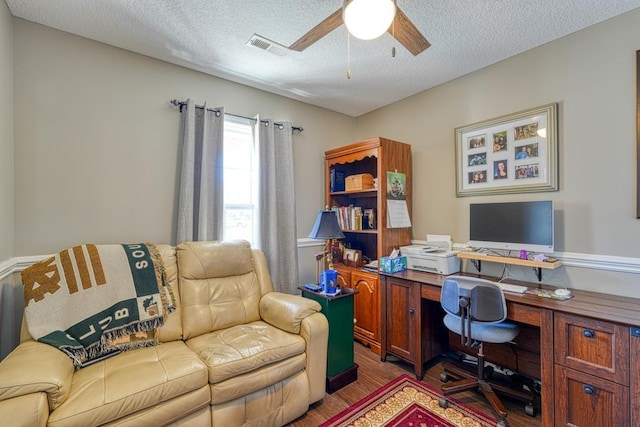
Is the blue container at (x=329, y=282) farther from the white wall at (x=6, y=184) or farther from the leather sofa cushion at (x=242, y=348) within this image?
the white wall at (x=6, y=184)

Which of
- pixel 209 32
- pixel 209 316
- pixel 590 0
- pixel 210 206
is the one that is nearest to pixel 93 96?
pixel 209 32

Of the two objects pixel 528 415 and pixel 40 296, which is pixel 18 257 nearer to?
pixel 40 296

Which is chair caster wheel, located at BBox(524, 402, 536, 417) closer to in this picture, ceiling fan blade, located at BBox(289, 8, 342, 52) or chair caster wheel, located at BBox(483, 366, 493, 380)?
chair caster wheel, located at BBox(483, 366, 493, 380)

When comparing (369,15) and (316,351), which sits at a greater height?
(369,15)

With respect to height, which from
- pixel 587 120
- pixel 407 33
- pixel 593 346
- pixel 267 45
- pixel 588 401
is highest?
pixel 267 45

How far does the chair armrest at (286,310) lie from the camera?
1990 mm

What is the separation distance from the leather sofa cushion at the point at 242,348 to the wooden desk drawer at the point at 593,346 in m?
1.55

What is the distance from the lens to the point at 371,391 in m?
2.18

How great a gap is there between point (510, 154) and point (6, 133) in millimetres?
3656

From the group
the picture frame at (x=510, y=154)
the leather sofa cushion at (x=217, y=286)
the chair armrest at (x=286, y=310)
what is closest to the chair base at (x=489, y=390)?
the chair armrest at (x=286, y=310)

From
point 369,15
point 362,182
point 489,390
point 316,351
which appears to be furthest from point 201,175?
point 489,390

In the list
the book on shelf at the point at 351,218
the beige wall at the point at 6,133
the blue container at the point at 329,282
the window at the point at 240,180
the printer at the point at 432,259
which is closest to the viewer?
the beige wall at the point at 6,133

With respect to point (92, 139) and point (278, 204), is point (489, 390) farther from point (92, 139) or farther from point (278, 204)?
point (92, 139)

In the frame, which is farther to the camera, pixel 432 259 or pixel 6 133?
pixel 432 259
